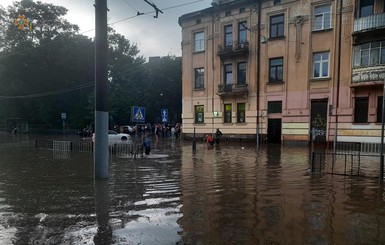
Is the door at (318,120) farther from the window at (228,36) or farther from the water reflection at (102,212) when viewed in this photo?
the water reflection at (102,212)

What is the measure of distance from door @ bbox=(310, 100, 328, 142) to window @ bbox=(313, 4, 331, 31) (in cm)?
628

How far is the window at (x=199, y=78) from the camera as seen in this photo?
109 ft

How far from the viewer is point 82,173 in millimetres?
11281

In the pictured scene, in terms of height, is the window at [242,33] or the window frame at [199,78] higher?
the window at [242,33]

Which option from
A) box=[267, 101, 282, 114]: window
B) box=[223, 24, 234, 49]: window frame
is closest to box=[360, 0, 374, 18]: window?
box=[267, 101, 282, 114]: window

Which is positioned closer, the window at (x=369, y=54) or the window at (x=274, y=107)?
the window at (x=369, y=54)

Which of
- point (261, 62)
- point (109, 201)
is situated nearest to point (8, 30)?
point (261, 62)

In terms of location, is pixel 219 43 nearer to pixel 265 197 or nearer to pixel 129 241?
pixel 265 197

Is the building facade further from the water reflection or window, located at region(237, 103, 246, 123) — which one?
the water reflection

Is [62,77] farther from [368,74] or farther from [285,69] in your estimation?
[368,74]

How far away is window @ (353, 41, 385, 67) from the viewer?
2272 cm

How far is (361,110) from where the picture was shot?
79.2ft

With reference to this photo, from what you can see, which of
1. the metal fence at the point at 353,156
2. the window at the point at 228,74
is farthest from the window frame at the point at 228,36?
the metal fence at the point at 353,156

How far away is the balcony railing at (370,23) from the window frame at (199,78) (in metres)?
15.2
